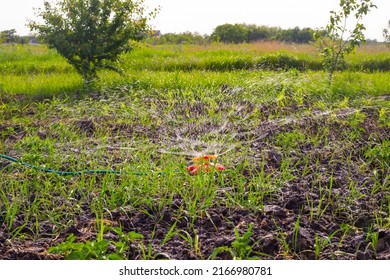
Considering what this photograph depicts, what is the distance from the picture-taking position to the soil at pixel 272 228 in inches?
122

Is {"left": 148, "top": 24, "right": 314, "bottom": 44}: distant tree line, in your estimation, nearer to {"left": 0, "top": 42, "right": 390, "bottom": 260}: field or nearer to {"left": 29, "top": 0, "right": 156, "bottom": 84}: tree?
{"left": 29, "top": 0, "right": 156, "bottom": 84}: tree

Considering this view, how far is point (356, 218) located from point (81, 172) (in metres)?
2.07

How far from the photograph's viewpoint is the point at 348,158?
475cm

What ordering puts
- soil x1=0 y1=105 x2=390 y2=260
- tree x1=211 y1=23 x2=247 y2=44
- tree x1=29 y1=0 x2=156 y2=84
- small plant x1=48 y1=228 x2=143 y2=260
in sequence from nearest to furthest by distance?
small plant x1=48 y1=228 x2=143 y2=260 < soil x1=0 y1=105 x2=390 y2=260 < tree x1=29 y1=0 x2=156 y2=84 < tree x1=211 y1=23 x2=247 y2=44

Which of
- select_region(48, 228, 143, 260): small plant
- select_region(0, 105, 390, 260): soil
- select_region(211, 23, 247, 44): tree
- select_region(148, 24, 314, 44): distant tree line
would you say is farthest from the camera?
select_region(211, 23, 247, 44): tree

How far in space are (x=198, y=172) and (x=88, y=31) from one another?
5.33m

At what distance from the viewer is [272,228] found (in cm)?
339

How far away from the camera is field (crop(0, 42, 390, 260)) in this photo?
10.5ft

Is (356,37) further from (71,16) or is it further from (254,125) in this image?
(71,16)

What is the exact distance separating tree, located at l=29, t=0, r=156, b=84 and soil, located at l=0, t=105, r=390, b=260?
5149 mm

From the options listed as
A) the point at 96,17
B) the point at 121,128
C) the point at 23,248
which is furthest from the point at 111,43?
the point at 23,248

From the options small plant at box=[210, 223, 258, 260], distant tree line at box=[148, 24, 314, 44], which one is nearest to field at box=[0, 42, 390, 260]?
small plant at box=[210, 223, 258, 260]
